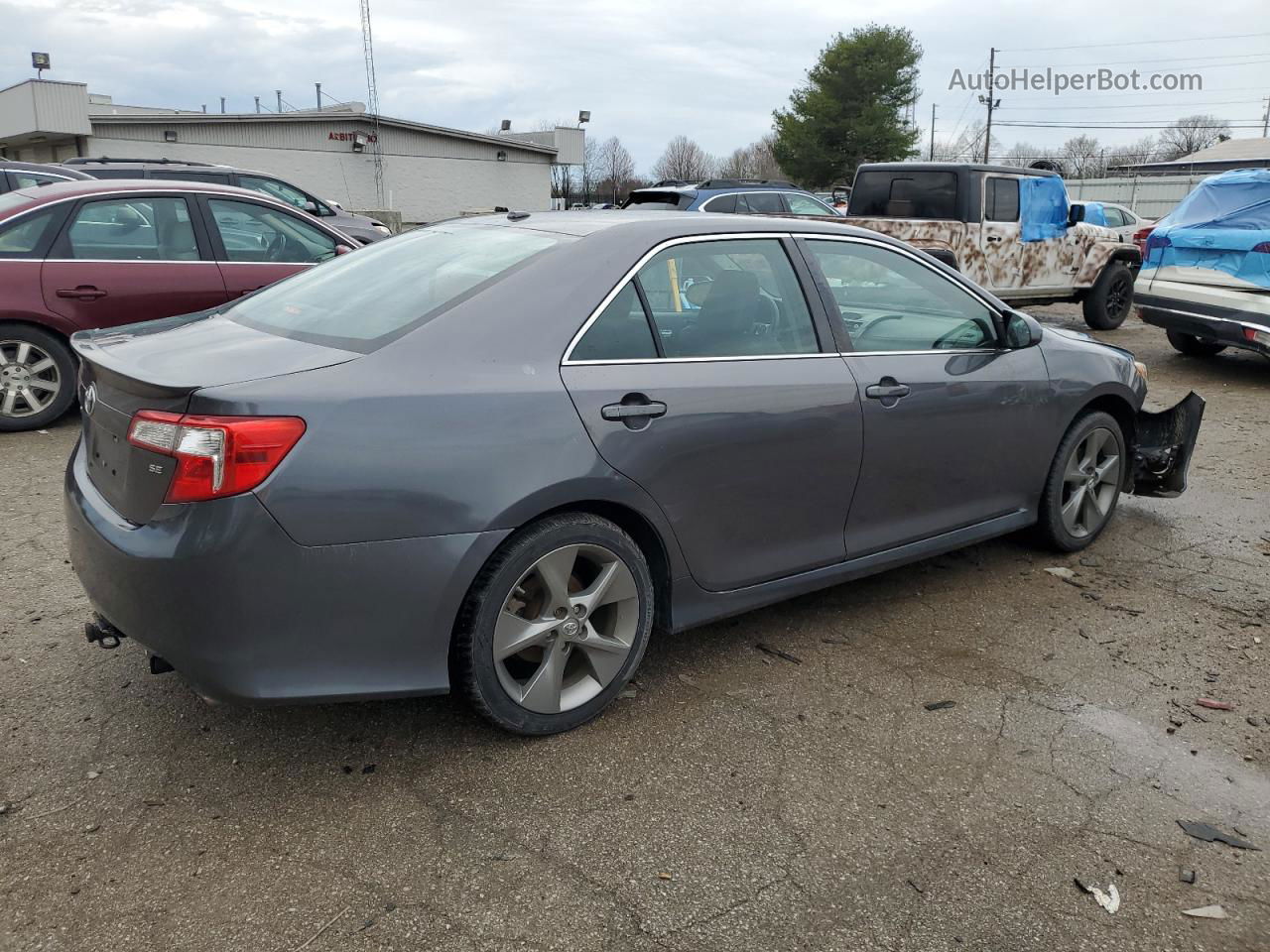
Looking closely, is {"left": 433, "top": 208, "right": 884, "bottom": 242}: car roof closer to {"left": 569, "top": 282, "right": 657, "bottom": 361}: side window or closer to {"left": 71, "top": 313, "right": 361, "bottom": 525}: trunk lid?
{"left": 569, "top": 282, "right": 657, "bottom": 361}: side window

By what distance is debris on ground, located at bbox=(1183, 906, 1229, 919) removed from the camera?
2.53 metres

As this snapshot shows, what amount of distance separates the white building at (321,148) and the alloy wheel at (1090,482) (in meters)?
35.2

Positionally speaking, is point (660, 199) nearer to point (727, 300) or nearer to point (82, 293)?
point (82, 293)

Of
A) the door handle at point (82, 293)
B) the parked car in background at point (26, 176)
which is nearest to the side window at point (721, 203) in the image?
the parked car in background at point (26, 176)

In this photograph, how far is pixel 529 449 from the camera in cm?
292

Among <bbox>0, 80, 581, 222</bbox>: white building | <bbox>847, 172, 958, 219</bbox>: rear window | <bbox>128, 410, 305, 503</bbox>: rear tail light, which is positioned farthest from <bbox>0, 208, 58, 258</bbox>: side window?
<bbox>0, 80, 581, 222</bbox>: white building

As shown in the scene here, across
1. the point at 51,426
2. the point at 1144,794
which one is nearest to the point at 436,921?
the point at 1144,794

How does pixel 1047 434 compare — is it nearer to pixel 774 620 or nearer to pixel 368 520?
pixel 774 620

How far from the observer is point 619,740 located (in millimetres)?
3246

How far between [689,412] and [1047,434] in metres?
2.10

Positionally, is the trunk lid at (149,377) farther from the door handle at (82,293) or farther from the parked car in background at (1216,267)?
the parked car in background at (1216,267)

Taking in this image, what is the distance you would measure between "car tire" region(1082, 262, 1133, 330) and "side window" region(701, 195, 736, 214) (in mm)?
4893

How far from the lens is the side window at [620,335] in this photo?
3172 mm

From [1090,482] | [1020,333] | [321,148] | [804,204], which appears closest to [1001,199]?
[804,204]
